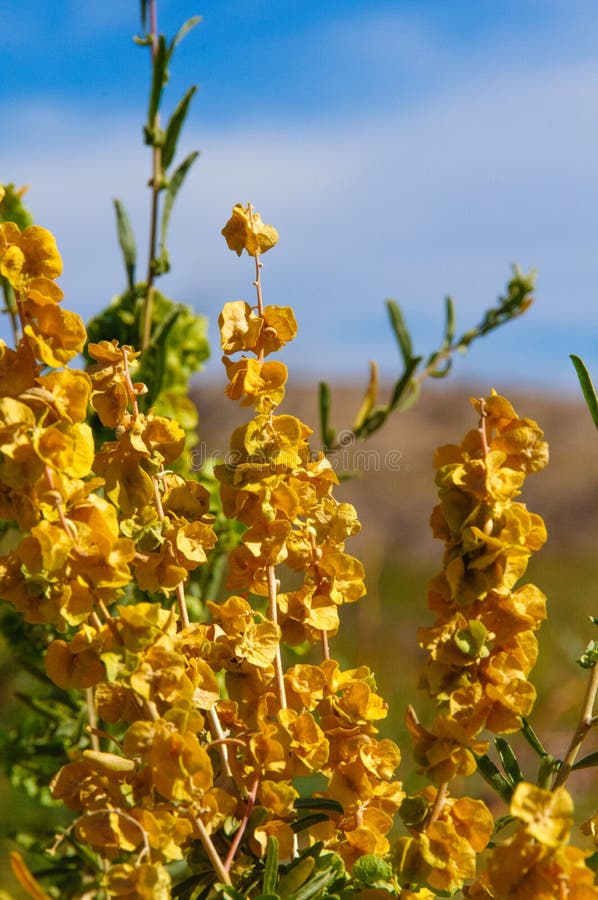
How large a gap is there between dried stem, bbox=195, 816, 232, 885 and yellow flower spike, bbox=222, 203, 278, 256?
0.42 m

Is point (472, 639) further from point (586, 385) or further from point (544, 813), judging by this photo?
point (586, 385)

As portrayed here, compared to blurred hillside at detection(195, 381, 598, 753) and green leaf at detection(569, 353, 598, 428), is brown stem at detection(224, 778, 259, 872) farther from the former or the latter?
blurred hillside at detection(195, 381, 598, 753)

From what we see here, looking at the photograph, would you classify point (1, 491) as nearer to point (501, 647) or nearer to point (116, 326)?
point (501, 647)

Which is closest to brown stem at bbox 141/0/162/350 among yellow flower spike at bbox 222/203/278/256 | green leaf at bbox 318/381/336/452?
green leaf at bbox 318/381/336/452

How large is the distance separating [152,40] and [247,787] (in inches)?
37.1

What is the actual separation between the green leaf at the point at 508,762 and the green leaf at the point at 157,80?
838 mm

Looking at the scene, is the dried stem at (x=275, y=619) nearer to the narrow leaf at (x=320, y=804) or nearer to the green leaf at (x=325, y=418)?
the narrow leaf at (x=320, y=804)

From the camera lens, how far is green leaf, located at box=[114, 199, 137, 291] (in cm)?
129

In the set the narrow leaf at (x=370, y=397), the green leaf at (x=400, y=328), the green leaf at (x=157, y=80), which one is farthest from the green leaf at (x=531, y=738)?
the green leaf at (x=157, y=80)

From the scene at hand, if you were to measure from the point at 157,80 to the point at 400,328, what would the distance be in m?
0.48

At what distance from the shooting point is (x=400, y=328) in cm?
141

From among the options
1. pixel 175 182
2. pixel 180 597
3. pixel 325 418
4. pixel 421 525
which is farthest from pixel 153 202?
pixel 421 525

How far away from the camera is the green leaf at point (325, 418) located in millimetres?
1314

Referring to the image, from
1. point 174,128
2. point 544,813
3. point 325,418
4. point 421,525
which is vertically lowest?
point 421,525
